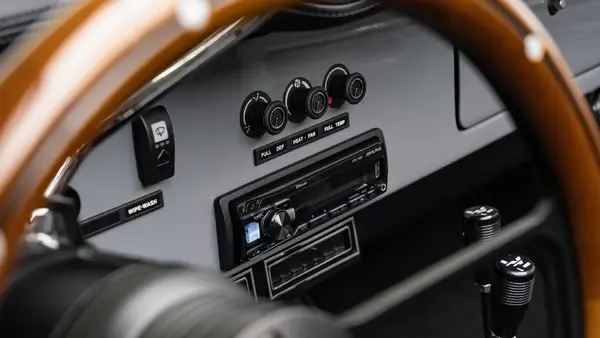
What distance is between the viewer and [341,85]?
909mm

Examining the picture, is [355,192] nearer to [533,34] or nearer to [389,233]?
[389,233]

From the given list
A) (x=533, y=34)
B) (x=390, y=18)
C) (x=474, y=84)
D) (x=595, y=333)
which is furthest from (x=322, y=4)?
(x=474, y=84)

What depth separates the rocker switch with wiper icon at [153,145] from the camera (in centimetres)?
71

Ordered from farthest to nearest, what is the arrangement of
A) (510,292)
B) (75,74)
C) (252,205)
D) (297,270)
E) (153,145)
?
(297,270) < (252,205) < (153,145) < (510,292) < (75,74)

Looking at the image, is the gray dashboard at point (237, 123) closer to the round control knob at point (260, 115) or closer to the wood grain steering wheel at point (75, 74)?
the round control knob at point (260, 115)

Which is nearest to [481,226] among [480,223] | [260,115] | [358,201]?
[480,223]

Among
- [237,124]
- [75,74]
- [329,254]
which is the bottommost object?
[329,254]

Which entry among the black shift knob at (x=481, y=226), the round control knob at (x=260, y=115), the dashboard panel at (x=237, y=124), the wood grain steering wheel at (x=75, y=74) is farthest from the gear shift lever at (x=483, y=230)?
the wood grain steering wheel at (x=75, y=74)

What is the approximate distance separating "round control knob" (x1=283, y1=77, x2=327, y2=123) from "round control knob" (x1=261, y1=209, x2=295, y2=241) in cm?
10

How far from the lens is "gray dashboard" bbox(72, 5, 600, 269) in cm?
73

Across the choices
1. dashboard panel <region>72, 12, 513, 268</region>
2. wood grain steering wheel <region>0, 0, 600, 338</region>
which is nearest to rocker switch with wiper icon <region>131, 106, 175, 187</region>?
dashboard panel <region>72, 12, 513, 268</region>

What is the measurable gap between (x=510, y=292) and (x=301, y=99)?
371 mm

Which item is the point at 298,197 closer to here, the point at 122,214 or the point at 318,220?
the point at 318,220

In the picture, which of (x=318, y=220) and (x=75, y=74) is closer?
(x=75, y=74)
